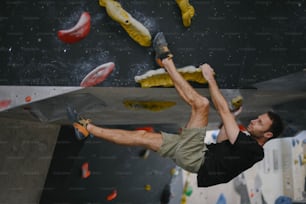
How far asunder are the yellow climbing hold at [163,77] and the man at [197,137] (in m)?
0.04

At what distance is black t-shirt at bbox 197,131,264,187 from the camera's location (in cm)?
146

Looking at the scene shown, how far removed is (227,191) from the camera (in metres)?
2.26

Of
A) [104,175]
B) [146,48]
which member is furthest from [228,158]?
[104,175]

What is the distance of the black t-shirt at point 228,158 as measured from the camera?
57.6 inches

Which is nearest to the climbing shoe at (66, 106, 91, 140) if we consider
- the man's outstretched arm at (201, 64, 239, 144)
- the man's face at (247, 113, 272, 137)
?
the man's outstretched arm at (201, 64, 239, 144)

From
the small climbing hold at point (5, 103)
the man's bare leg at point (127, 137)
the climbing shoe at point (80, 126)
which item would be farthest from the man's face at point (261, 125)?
A: the small climbing hold at point (5, 103)

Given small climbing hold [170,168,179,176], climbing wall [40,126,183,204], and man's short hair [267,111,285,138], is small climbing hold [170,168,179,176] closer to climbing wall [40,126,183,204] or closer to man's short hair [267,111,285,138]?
climbing wall [40,126,183,204]

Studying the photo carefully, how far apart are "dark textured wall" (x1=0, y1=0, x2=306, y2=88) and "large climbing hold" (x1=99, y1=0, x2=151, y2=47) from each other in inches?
0.8

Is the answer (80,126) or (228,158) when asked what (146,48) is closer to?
(80,126)

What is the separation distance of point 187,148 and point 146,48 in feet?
1.31

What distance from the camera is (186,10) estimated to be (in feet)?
5.18

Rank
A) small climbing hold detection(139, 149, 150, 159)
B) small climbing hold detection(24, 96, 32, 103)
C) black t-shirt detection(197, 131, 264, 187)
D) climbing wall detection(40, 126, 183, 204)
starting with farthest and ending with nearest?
small climbing hold detection(139, 149, 150, 159) → climbing wall detection(40, 126, 183, 204) → small climbing hold detection(24, 96, 32, 103) → black t-shirt detection(197, 131, 264, 187)

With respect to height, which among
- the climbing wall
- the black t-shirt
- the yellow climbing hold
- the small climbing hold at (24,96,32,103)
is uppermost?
→ the small climbing hold at (24,96,32,103)

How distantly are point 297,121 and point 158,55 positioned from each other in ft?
2.86
